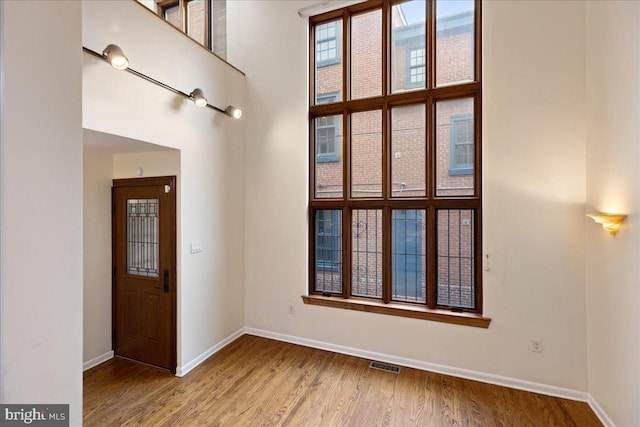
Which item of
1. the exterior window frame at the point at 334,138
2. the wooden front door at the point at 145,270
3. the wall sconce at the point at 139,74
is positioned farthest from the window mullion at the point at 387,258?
the wooden front door at the point at 145,270

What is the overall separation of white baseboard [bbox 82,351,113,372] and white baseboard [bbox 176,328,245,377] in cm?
94

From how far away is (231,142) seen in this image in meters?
3.71

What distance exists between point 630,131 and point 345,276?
2.64 m

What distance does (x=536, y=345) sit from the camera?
272 cm

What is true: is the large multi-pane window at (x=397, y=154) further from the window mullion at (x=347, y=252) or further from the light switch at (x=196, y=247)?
the light switch at (x=196, y=247)

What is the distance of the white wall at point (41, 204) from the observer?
1132mm

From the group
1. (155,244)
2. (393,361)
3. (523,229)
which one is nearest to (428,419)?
(393,361)

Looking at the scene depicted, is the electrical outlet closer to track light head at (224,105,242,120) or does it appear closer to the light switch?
the light switch

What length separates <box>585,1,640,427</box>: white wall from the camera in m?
1.96

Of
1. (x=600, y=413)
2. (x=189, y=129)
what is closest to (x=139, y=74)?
(x=189, y=129)

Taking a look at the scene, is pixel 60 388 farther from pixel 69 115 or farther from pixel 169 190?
pixel 169 190

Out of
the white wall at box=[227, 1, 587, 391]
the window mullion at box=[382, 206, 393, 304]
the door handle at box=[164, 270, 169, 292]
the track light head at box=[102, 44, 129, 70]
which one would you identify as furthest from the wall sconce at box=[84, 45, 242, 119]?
the white wall at box=[227, 1, 587, 391]

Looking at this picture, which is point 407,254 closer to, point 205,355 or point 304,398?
point 304,398

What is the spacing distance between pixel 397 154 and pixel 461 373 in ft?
7.56
